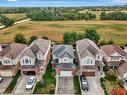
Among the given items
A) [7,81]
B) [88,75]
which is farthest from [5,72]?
[88,75]

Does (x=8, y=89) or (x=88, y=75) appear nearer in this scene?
(x=8, y=89)

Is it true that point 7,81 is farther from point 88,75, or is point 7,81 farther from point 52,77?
point 88,75

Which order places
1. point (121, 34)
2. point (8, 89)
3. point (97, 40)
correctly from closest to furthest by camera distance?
point (8, 89) → point (97, 40) → point (121, 34)

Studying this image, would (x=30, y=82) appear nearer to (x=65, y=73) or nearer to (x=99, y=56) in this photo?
(x=65, y=73)

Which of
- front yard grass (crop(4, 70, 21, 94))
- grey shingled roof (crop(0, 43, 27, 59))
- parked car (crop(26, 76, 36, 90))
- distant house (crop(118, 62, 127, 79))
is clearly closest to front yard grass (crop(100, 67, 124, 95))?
distant house (crop(118, 62, 127, 79))

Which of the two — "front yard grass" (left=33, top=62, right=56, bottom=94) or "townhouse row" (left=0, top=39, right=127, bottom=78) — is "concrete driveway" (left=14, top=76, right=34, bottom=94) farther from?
"townhouse row" (left=0, top=39, right=127, bottom=78)

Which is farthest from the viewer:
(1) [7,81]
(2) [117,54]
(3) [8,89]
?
(2) [117,54]

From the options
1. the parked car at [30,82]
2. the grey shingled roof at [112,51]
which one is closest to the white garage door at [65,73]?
the parked car at [30,82]
